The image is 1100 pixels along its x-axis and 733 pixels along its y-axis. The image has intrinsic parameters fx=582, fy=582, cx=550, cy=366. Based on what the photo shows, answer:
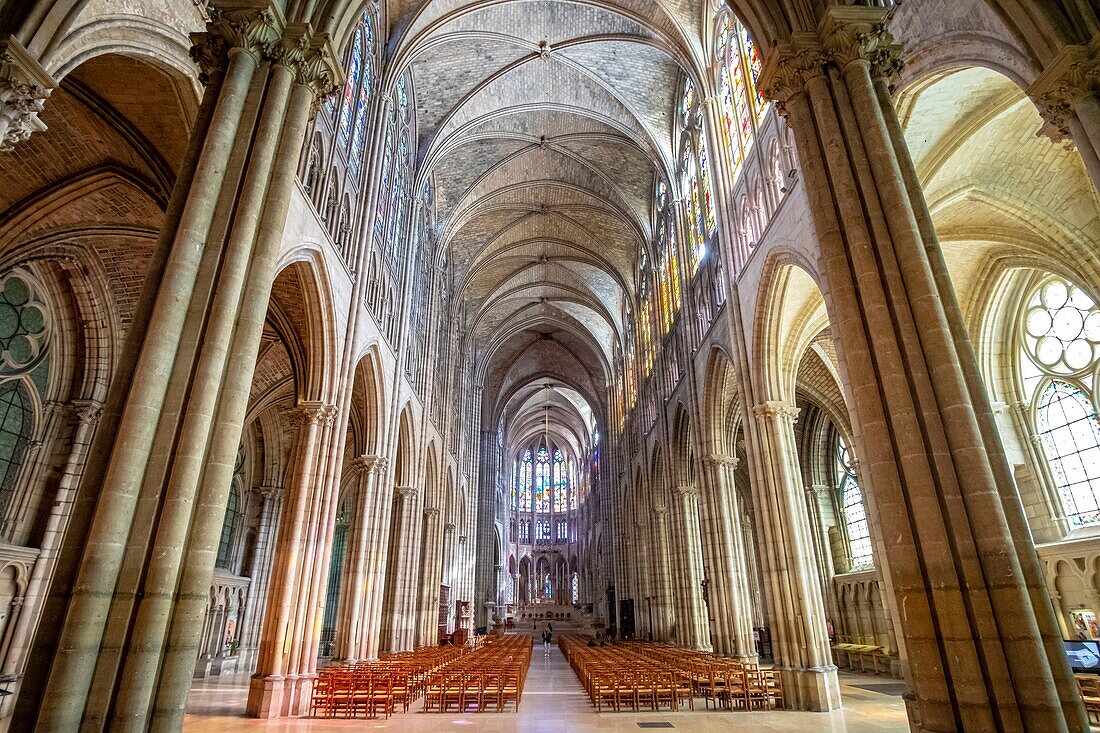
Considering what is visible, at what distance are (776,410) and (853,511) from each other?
12526mm

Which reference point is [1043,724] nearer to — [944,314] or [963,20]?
[944,314]

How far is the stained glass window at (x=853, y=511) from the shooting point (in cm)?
2150

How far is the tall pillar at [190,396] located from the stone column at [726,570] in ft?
43.0

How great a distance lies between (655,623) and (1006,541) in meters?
21.9

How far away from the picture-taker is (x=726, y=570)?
633 inches

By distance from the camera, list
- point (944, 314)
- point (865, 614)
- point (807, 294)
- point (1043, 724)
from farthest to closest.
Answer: point (865, 614) → point (807, 294) → point (944, 314) → point (1043, 724)

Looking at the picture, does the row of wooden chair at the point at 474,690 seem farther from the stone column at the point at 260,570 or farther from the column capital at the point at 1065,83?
the stone column at the point at 260,570

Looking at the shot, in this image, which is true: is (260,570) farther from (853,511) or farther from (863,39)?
(863,39)

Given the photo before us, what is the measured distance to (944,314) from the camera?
673cm

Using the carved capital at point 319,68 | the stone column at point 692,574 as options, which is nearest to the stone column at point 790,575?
the stone column at point 692,574

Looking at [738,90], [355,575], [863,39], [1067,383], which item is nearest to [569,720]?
[355,575]

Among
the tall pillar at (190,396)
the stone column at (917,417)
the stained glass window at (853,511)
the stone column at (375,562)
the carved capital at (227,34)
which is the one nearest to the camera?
the tall pillar at (190,396)

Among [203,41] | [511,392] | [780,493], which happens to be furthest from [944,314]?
[511,392]

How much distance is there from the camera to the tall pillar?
5094 millimetres
